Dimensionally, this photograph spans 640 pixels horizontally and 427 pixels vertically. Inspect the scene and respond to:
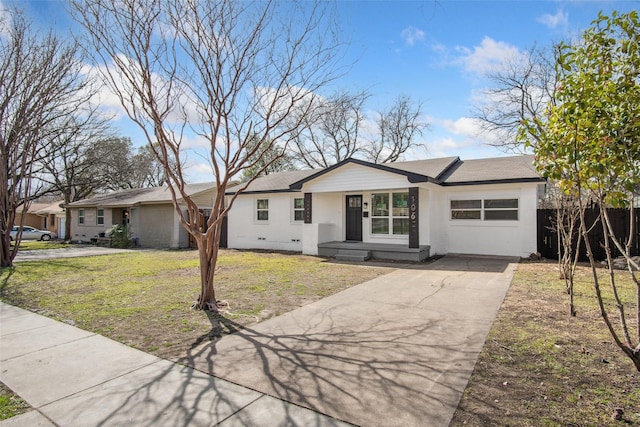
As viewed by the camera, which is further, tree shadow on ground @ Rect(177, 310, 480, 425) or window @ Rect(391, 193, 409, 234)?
window @ Rect(391, 193, 409, 234)

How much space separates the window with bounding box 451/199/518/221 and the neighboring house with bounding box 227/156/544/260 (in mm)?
32

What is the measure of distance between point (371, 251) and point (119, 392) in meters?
10.1

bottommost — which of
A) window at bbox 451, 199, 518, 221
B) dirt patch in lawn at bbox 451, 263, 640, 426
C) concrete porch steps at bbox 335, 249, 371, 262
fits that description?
dirt patch in lawn at bbox 451, 263, 640, 426

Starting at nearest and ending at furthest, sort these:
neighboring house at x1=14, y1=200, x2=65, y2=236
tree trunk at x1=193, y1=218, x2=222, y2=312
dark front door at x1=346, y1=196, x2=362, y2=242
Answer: tree trunk at x1=193, y1=218, x2=222, y2=312 < dark front door at x1=346, y1=196, x2=362, y2=242 < neighboring house at x1=14, y1=200, x2=65, y2=236

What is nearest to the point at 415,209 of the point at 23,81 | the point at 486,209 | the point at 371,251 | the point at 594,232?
the point at 371,251

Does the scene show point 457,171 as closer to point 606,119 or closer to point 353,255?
point 353,255

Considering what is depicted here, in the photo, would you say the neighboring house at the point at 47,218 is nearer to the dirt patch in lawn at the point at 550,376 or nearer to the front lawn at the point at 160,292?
the front lawn at the point at 160,292

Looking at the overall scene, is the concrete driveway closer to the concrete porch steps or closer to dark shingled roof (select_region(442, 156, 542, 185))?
the concrete porch steps

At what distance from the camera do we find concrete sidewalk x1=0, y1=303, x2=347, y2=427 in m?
2.81

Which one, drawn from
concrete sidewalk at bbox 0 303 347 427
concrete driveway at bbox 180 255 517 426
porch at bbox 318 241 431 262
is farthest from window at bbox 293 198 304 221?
concrete sidewalk at bbox 0 303 347 427

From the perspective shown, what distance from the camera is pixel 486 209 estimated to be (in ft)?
42.2

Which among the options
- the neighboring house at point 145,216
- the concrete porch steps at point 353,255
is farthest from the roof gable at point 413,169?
the neighboring house at point 145,216

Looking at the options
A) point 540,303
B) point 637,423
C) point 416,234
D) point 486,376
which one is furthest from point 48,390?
point 416,234

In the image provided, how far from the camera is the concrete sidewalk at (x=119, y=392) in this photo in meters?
2.81
